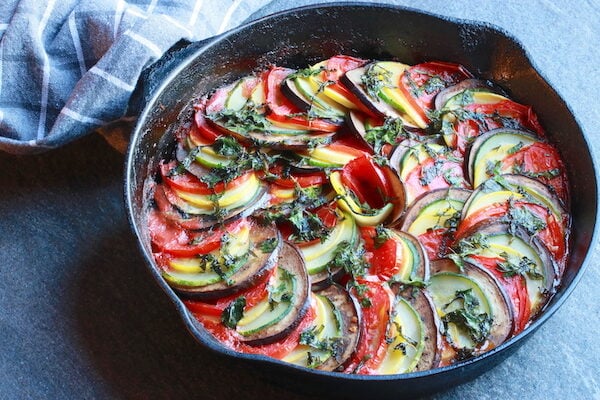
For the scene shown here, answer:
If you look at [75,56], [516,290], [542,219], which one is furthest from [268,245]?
[75,56]

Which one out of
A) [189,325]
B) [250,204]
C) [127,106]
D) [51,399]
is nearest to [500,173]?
[250,204]

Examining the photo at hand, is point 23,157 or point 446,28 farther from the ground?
point 446,28

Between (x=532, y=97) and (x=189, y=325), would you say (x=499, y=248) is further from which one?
(x=189, y=325)

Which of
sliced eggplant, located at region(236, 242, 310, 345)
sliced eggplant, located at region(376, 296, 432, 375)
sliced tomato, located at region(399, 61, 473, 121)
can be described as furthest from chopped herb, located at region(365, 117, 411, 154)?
sliced eggplant, located at region(376, 296, 432, 375)

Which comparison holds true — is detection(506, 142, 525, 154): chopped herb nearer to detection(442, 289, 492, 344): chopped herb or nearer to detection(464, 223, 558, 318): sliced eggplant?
detection(464, 223, 558, 318): sliced eggplant

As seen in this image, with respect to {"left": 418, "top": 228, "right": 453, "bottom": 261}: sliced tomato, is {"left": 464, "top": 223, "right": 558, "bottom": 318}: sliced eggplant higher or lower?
higher

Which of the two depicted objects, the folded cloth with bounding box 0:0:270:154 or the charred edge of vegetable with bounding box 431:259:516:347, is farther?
Answer: the folded cloth with bounding box 0:0:270:154

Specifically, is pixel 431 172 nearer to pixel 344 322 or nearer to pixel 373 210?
pixel 373 210
